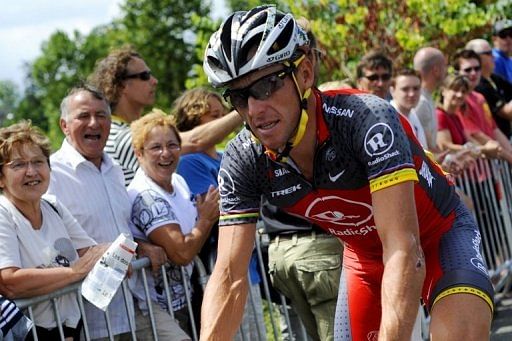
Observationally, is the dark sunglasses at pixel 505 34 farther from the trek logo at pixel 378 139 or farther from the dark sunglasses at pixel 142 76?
the trek logo at pixel 378 139

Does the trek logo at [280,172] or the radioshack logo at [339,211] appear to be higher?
the trek logo at [280,172]

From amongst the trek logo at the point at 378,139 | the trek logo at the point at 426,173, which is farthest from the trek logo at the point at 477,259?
the trek logo at the point at 378,139

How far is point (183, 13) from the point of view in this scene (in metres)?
46.4

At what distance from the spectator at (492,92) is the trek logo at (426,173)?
644 centimetres

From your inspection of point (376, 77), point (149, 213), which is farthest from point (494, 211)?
point (149, 213)

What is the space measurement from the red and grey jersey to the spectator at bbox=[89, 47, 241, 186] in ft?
7.49

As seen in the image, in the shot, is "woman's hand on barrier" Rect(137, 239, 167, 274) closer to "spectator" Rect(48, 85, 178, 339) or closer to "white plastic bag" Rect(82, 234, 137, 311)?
"spectator" Rect(48, 85, 178, 339)

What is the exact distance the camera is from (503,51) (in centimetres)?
1196

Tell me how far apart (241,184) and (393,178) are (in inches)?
28.8

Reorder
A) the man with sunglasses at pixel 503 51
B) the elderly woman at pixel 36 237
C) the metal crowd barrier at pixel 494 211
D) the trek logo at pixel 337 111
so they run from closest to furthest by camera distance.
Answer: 1. the trek logo at pixel 337 111
2. the elderly woman at pixel 36 237
3. the metal crowd barrier at pixel 494 211
4. the man with sunglasses at pixel 503 51

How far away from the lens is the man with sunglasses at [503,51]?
38.8ft

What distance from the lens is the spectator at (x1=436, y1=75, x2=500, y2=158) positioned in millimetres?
8922

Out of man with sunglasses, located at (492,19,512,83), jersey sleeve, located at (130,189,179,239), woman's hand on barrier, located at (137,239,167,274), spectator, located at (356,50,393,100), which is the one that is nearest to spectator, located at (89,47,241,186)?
jersey sleeve, located at (130,189,179,239)

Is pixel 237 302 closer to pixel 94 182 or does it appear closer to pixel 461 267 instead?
pixel 461 267
